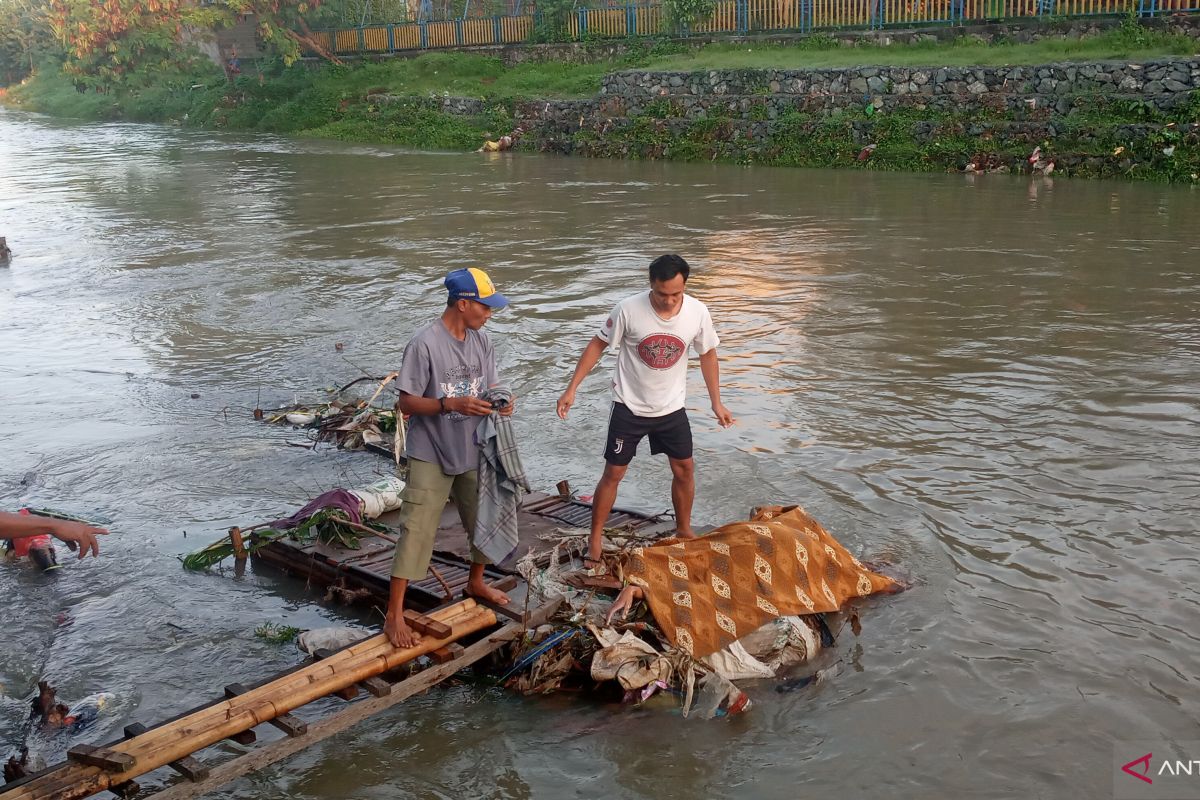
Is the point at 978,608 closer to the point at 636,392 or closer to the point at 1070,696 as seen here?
the point at 1070,696

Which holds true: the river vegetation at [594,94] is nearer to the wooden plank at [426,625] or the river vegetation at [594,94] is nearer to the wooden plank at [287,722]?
the wooden plank at [426,625]

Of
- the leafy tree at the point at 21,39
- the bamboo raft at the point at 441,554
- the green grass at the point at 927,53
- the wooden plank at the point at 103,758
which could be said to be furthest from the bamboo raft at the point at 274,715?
the leafy tree at the point at 21,39

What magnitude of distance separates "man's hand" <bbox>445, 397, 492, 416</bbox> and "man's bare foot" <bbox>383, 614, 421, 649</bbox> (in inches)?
39.6

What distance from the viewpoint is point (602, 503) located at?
19.6ft

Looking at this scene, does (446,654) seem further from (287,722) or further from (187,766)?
(187,766)

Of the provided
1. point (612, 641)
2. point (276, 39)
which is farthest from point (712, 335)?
point (276, 39)

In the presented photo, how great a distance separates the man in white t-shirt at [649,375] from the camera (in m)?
5.89

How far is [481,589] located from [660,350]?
1538 millimetres

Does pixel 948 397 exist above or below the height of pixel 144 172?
below

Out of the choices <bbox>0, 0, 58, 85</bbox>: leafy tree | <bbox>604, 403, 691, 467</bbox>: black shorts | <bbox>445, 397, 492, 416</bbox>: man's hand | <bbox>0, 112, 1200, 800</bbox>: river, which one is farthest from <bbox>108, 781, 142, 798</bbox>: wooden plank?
<bbox>0, 0, 58, 85</bbox>: leafy tree

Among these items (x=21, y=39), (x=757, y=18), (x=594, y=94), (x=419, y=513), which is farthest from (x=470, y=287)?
(x=21, y=39)

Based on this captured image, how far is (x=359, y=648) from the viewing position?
5031 mm

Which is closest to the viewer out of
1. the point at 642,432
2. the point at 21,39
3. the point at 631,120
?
the point at 642,432

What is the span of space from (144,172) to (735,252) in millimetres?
18368
